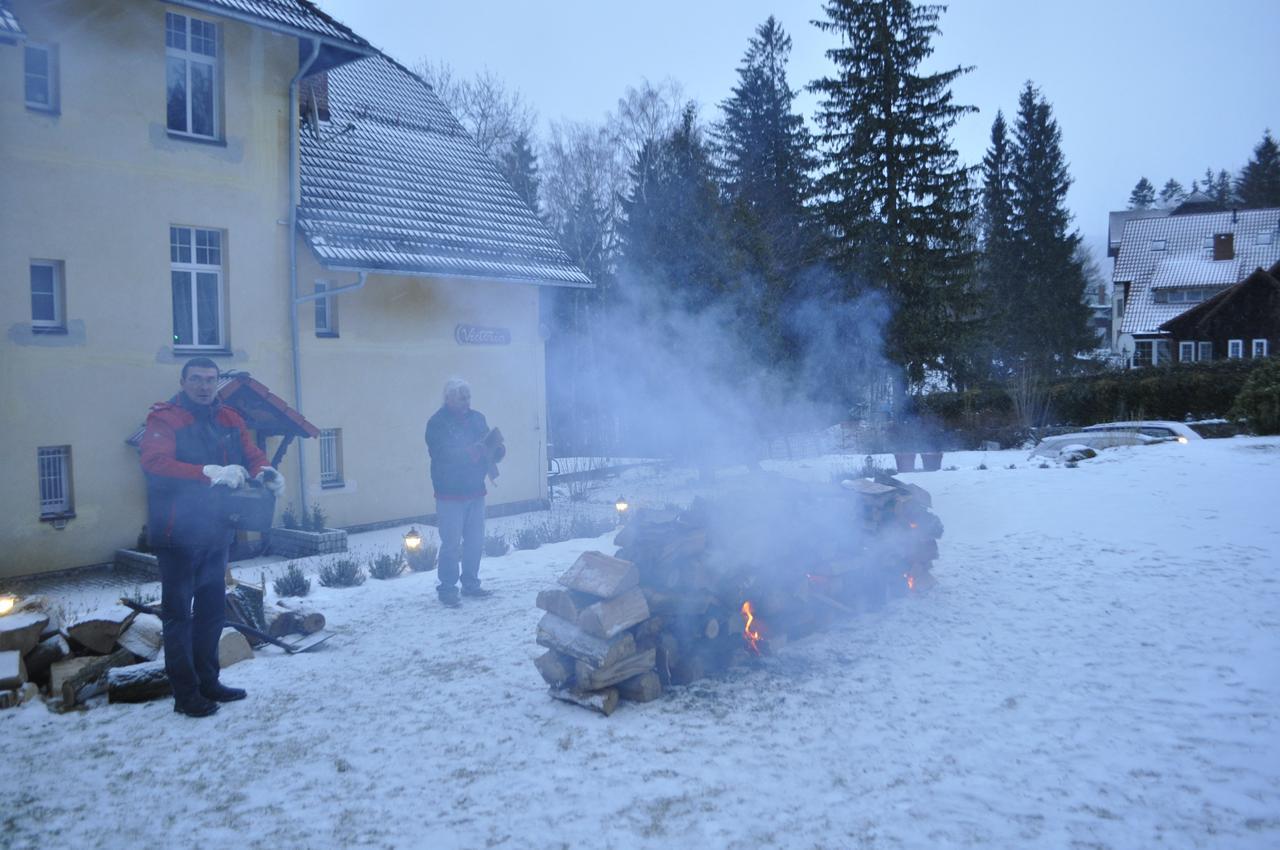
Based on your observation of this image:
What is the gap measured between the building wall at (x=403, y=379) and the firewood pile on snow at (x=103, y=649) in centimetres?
703

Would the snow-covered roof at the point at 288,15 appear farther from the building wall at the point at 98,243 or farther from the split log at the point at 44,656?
the split log at the point at 44,656

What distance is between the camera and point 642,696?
545 cm

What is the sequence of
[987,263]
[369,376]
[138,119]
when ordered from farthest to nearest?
[987,263] → [369,376] → [138,119]

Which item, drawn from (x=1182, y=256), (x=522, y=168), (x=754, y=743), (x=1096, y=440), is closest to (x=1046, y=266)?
(x=1182, y=256)

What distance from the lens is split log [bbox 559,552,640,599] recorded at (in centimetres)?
561

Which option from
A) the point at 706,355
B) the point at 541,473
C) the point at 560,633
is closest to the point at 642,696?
the point at 560,633

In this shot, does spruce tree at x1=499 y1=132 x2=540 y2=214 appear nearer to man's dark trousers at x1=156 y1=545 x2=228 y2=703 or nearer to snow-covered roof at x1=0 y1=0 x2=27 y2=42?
snow-covered roof at x1=0 y1=0 x2=27 y2=42

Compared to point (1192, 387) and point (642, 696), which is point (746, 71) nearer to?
point (1192, 387)

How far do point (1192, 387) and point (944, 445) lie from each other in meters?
8.65

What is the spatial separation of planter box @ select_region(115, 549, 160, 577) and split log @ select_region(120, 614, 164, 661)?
5.09 m

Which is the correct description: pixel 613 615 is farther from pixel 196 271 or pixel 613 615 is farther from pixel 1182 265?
pixel 1182 265

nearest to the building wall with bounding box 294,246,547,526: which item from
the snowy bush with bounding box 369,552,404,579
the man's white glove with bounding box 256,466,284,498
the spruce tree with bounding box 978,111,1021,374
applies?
the snowy bush with bounding box 369,552,404,579

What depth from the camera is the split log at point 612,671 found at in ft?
17.4

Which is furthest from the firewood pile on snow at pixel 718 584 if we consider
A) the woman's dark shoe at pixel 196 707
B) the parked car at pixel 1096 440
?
the parked car at pixel 1096 440
